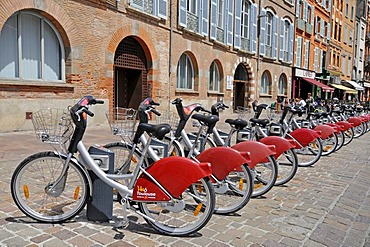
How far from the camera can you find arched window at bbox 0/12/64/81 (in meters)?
9.50

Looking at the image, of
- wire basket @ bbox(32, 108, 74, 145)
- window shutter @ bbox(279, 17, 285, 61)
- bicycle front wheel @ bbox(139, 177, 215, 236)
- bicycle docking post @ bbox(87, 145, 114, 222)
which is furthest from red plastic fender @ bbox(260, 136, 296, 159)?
window shutter @ bbox(279, 17, 285, 61)

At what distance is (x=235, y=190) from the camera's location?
3.97 meters

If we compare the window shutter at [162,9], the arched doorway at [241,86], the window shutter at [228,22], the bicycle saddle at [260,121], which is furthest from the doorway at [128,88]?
the arched doorway at [241,86]

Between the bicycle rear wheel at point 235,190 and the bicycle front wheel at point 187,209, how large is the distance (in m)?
0.53

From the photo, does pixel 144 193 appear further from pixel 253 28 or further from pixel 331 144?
pixel 253 28

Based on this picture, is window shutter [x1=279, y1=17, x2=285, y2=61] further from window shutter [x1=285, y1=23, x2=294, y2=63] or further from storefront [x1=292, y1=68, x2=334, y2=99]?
storefront [x1=292, y1=68, x2=334, y2=99]

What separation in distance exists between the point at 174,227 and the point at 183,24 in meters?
13.3

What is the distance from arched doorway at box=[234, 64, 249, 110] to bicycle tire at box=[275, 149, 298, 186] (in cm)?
1707

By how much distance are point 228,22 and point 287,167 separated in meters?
15.4

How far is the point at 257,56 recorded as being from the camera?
75.4ft

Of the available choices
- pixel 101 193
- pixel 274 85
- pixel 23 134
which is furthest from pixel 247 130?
pixel 274 85

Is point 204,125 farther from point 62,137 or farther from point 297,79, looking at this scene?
point 297,79

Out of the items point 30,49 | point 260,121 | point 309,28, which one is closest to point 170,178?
point 260,121

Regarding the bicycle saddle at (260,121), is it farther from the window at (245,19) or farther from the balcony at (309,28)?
the balcony at (309,28)
